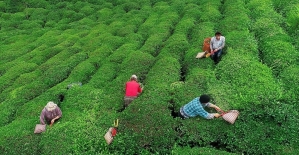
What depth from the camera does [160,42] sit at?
2288 cm

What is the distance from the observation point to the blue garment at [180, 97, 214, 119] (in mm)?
13744

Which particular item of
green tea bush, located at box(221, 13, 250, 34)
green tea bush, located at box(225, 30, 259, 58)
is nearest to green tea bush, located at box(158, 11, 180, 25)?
green tea bush, located at box(221, 13, 250, 34)

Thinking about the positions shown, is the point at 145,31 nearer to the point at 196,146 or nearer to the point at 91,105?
the point at 91,105

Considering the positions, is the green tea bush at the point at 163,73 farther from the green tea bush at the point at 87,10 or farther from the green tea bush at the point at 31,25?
the green tea bush at the point at 31,25

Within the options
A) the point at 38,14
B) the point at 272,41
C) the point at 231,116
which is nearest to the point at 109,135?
the point at 231,116

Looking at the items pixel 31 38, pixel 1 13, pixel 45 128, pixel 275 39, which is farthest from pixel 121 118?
pixel 1 13

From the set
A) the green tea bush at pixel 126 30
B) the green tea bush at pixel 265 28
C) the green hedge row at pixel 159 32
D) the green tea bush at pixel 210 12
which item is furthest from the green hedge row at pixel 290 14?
the green tea bush at pixel 126 30

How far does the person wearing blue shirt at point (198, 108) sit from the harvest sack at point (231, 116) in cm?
36

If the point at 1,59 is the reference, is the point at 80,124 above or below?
above

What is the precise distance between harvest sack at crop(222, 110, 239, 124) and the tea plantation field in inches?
11.1

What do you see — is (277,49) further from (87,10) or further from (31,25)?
(31,25)

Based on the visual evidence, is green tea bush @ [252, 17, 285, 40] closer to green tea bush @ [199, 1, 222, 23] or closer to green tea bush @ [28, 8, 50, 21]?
green tea bush @ [199, 1, 222, 23]

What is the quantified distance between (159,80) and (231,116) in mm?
5112

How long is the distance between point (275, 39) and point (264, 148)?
9.10 m
